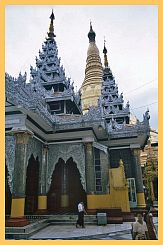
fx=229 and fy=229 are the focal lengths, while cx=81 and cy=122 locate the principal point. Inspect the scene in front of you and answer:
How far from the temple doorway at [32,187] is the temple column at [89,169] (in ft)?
10.3

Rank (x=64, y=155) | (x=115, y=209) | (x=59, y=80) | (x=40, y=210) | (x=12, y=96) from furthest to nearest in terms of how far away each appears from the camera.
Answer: (x=59, y=80)
(x=64, y=155)
(x=40, y=210)
(x=115, y=209)
(x=12, y=96)

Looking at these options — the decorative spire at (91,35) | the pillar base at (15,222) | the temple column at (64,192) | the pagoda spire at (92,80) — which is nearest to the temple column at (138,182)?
the temple column at (64,192)

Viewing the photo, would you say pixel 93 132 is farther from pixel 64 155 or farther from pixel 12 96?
pixel 12 96

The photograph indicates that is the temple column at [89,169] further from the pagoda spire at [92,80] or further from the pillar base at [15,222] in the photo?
the pagoda spire at [92,80]

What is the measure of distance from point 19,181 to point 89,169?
4415 millimetres

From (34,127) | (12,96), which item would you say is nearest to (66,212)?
(34,127)

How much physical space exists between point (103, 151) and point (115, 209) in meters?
3.74

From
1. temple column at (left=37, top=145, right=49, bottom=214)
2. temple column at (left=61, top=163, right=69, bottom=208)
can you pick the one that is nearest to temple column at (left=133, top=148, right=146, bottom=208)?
temple column at (left=61, top=163, right=69, bottom=208)

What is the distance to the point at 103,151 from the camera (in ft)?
48.8

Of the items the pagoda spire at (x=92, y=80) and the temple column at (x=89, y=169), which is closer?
the temple column at (x=89, y=169)

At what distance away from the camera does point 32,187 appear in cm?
1461

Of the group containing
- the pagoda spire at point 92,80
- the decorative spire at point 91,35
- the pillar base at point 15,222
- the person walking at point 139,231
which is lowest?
the pillar base at point 15,222

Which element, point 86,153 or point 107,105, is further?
point 107,105

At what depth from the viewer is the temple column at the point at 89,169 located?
44.3 feet
